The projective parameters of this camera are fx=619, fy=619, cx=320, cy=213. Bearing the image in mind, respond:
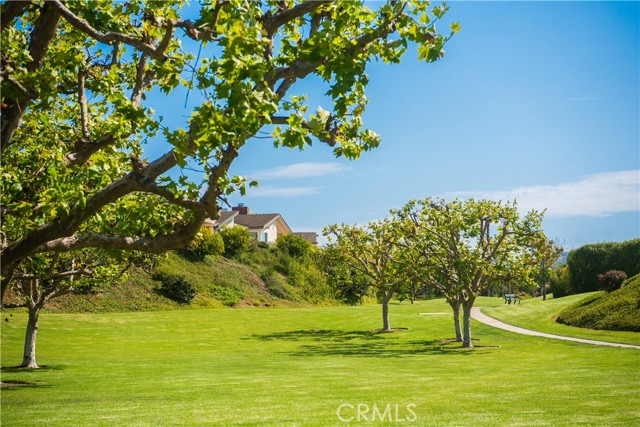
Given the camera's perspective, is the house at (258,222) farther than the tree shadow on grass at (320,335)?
Yes

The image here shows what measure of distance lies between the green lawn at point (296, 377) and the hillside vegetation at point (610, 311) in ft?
16.0

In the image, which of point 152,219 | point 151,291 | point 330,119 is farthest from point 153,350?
point 330,119

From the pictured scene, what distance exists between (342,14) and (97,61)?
26.0 ft

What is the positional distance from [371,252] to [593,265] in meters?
25.4

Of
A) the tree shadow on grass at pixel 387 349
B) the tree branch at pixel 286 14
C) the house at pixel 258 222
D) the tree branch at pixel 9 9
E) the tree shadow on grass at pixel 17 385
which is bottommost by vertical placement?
the tree shadow on grass at pixel 387 349

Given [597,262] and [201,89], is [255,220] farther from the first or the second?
[201,89]

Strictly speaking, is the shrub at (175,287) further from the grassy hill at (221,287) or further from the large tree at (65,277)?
the large tree at (65,277)

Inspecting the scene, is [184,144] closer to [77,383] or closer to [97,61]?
[97,61]

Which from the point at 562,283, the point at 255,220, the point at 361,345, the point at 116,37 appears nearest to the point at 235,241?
the point at 361,345

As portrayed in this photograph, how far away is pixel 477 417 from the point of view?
49.1 ft

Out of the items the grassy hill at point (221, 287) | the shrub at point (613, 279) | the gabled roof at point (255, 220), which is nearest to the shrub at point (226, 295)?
the grassy hill at point (221, 287)

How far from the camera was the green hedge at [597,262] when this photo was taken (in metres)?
56.4

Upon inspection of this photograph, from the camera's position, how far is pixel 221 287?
63.7 metres

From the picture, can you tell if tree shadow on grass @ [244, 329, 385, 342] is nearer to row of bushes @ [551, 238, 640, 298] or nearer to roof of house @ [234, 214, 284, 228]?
row of bushes @ [551, 238, 640, 298]
